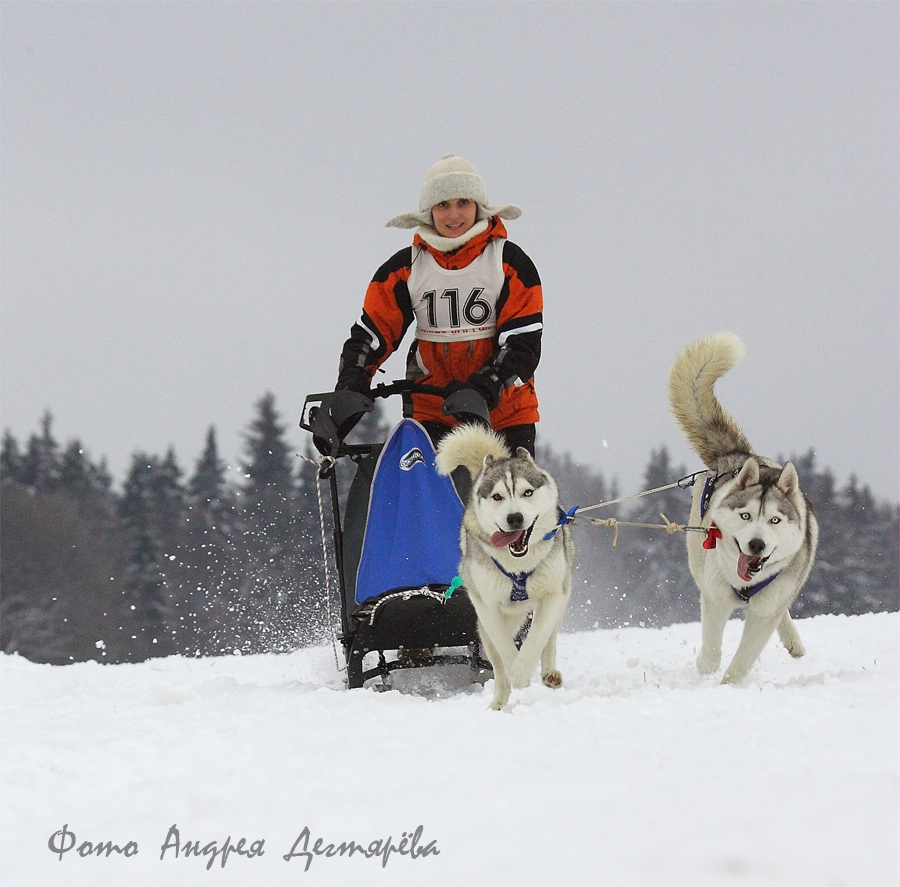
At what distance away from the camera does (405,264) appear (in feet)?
15.1

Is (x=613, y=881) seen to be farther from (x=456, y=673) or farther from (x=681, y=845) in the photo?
(x=456, y=673)

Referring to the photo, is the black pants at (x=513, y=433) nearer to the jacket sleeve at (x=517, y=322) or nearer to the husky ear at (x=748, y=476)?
the jacket sleeve at (x=517, y=322)

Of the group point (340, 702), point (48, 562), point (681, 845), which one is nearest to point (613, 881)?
point (681, 845)

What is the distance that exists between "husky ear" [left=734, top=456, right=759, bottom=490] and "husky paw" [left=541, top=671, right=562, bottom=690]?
1060mm

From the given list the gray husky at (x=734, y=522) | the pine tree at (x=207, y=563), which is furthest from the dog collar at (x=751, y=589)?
the pine tree at (x=207, y=563)

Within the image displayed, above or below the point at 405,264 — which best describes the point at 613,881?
below

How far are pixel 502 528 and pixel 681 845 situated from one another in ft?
6.49

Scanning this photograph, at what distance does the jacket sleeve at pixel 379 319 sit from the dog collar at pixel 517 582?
1.34 m

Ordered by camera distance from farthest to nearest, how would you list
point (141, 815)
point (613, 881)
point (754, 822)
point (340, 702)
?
point (340, 702)
point (141, 815)
point (754, 822)
point (613, 881)

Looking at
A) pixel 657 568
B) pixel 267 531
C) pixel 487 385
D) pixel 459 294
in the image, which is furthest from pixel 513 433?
pixel 657 568

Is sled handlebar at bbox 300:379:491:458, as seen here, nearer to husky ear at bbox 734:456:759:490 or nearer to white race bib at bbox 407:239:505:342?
white race bib at bbox 407:239:505:342

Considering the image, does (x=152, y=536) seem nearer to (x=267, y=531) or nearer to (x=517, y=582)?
(x=267, y=531)

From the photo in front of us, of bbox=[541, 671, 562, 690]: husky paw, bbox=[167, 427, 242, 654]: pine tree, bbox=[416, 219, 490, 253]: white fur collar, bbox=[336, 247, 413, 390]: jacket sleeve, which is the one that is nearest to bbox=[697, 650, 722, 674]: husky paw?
bbox=[541, 671, 562, 690]: husky paw

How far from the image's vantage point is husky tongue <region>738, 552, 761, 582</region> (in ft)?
11.5
